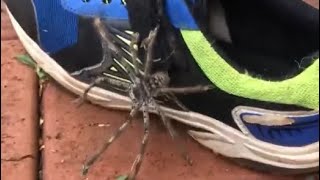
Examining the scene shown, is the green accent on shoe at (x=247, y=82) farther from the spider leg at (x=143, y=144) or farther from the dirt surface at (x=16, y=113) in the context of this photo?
the dirt surface at (x=16, y=113)

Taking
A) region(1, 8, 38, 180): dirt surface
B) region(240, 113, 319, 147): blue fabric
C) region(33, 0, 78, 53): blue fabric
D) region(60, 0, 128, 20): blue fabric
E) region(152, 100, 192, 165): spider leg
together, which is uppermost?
region(60, 0, 128, 20): blue fabric

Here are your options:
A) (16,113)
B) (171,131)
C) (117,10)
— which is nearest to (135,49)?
(117,10)

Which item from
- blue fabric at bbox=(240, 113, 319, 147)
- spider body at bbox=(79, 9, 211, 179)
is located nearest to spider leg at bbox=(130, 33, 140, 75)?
spider body at bbox=(79, 9, 211, 179)

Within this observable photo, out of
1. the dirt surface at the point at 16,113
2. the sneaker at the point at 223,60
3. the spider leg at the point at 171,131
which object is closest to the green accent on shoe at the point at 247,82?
the sneaker at the point at 223,60

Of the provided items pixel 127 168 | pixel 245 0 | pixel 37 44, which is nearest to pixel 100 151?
pixel 127 168

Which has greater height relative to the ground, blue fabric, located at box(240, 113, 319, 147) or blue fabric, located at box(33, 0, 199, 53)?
blue fabric, located at box(33, 0, 199, 53)

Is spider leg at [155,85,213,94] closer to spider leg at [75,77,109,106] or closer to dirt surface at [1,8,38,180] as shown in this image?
spider leg at [75,77,109,106]
